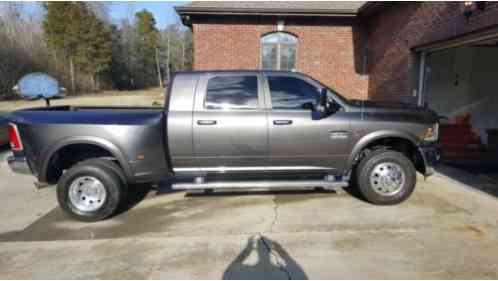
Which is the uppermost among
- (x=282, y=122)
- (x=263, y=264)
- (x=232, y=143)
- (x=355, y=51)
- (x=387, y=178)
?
(x=355, y=51)

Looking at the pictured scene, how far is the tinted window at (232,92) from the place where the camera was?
4168 millimetres

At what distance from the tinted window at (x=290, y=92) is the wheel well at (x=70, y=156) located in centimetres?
250

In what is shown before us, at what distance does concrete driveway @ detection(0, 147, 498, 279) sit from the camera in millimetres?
2861

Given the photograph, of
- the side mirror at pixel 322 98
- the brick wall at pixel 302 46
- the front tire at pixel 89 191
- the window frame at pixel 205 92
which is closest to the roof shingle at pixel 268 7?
the brick wall at pixel 302 46

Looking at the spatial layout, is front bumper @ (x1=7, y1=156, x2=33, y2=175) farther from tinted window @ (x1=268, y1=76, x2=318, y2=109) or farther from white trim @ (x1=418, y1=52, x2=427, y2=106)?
white trim @ (x1=418, y1=52, x2=427, y2=106)

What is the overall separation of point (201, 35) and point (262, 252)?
28.3 feet

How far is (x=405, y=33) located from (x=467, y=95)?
11.0 feet

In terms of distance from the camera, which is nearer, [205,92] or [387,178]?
[205,92]

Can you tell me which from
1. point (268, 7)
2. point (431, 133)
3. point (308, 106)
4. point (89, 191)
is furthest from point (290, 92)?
point (268, 7)

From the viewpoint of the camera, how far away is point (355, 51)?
10.4m

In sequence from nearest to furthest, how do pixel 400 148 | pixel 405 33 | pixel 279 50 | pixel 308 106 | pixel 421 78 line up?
pixel 308 106 < pixel 400 148 < pixel 421 78 < pixel 405 33 < pixel 279 50

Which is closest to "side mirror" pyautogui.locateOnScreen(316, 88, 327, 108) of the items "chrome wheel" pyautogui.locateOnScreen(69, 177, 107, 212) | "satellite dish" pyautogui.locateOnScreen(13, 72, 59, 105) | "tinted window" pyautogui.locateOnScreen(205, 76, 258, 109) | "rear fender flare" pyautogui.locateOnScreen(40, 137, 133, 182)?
"tinted window" pyautogui.locateOnScreen(205, 76, 258, 109)

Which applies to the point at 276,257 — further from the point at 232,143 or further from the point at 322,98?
the point at 322,98

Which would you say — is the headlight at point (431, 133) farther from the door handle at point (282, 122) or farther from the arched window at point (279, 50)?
the arched window at point (279, 50)
